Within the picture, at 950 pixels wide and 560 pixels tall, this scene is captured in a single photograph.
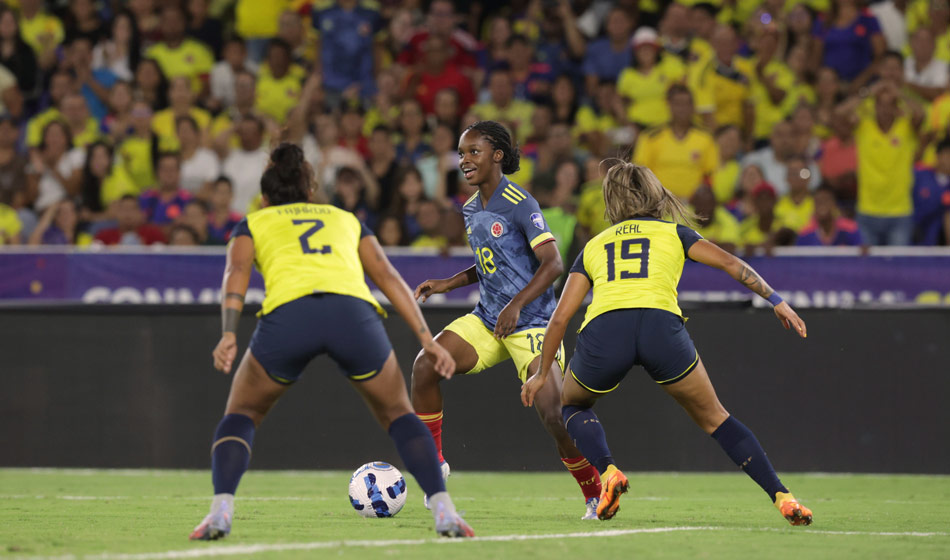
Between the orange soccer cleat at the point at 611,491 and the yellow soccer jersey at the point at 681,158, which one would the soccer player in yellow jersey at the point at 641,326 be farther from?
the yellow soccer jersey at the point at 681,158

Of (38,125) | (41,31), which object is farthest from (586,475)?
(41,31)

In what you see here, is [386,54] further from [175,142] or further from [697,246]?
[697,246]

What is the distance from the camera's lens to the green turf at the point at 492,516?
5.32 meters

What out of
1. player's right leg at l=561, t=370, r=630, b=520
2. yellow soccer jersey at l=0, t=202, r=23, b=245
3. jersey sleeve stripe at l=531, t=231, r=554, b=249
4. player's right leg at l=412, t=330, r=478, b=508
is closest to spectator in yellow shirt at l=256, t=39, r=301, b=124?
yellow soccer jersey at l=0, t=202, r=23, b=245

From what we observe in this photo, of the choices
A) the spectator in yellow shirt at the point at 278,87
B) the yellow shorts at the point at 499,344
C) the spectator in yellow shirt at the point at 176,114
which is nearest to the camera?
the yellow shorts at the point at 499,344

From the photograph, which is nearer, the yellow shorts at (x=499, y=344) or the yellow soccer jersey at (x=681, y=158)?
the yellow shorts at (x=499, y=344)

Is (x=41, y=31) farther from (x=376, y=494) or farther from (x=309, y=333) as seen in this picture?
(x=309, y=333)

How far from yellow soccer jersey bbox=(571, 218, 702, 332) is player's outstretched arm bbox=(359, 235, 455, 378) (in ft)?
Result: 4.04

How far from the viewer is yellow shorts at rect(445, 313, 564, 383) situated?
7168mm

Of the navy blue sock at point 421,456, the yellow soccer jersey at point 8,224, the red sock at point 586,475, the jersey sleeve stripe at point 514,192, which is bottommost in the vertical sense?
the yellow soccer jersey at point 8,224

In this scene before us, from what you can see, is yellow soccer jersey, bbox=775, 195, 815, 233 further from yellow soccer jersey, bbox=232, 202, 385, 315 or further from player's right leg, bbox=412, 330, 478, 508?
yellow soccer jersey, bbox=232, 202, 385, 315

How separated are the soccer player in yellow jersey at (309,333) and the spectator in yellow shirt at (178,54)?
33.2 feet

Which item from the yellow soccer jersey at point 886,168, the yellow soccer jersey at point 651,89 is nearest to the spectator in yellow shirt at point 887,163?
the yellow soccer jersey at point 886,168

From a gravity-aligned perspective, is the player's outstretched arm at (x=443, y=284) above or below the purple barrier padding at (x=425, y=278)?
above
